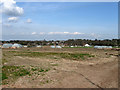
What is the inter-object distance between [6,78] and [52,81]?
341 cm

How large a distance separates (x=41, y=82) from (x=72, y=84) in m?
2.19

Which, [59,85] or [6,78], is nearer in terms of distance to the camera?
[59,85]

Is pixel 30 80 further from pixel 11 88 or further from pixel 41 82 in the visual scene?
pixel 11 88

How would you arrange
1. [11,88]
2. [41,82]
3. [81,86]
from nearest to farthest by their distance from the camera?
[11,88], [81,86], [41,82]

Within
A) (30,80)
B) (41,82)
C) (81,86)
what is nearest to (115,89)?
(81,86)

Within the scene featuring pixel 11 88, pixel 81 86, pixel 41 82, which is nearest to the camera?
pixel 11 88

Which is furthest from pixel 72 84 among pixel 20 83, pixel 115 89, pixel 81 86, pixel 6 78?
pixel 6 78

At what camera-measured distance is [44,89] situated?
27.2 ft

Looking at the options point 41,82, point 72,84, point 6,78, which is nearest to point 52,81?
point 41,82

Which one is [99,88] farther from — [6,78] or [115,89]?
[6,78]

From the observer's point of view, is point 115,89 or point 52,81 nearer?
point 115,89

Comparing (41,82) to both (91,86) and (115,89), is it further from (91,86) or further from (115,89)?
(115,89)

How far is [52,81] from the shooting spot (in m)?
9.88

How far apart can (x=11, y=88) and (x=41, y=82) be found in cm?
210
